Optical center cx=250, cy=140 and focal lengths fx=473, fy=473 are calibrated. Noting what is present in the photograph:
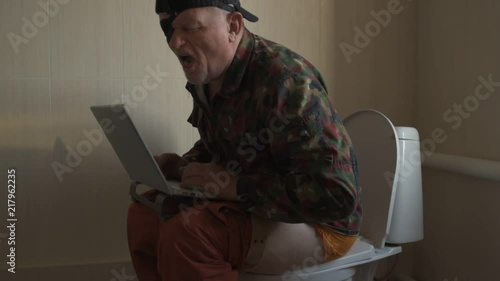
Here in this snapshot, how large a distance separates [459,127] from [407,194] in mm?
334

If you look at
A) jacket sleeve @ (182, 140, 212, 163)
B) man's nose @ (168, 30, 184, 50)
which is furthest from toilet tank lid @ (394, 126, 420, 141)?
man's nose @ (168, 30, 184, 50)

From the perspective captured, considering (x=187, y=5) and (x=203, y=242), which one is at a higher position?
(x=187, y=5)

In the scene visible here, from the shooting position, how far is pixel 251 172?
3.12ft

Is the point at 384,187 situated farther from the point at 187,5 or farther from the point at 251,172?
the point at 187,5

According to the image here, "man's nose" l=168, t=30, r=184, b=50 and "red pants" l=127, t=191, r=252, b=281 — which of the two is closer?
"red pants" l=127, t=191, r=252, b=281

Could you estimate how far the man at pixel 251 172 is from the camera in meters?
0.81

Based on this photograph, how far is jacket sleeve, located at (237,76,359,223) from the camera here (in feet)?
2.64

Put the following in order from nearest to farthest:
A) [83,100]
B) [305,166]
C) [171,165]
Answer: [305,166]
[171,165]
[83,100]

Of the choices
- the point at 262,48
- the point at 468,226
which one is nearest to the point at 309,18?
the point at 262,48

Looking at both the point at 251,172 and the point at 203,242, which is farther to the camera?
the point at 251,172

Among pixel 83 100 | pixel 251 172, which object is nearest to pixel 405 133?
pixel 251 172

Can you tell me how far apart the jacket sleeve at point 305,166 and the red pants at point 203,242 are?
45 mm

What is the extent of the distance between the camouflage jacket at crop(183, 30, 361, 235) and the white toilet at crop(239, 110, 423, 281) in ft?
0.59

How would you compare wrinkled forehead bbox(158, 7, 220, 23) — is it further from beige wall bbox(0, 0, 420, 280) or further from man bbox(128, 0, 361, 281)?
beige wall bbox(0, 0, 420, 280)
